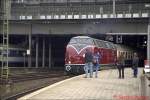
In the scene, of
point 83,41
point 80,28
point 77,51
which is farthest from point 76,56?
point 80,28

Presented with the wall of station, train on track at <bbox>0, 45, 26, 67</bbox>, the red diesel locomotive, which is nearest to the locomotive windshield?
the red diesel locomotive

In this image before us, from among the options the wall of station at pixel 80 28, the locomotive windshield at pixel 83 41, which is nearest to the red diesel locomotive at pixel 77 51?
the locomotive windshield at pixel 83 41

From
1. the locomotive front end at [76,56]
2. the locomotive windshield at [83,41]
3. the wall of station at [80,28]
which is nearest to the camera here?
the locomotive front end at [76,56]

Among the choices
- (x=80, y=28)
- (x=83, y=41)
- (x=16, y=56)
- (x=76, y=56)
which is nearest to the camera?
(x=76, y=56)

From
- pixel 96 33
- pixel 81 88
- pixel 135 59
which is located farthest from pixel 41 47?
pixel 81 88

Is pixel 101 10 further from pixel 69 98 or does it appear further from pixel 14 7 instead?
pixel 69 98

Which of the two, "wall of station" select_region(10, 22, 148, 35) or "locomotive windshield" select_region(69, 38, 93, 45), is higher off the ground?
"wall of station" select_region(10, 22, 148, 35)

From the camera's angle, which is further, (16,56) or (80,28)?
(16,56)

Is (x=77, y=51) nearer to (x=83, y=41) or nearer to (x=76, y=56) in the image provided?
(x=76, y=56)

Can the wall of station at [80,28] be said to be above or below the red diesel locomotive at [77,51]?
above

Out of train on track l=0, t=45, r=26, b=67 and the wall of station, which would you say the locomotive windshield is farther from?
train on track l=0, t=45, r=26, b=67

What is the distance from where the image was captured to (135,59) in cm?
2888

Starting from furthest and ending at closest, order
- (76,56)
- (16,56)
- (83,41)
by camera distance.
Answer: (16,56), (83,41), (76,56)

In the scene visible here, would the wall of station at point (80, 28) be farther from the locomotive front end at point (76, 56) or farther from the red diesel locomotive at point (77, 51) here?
the locomotive front end at point (76, 56)
